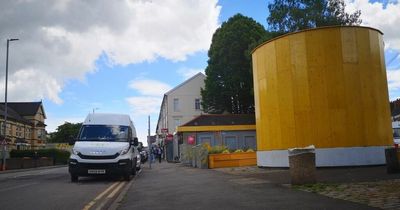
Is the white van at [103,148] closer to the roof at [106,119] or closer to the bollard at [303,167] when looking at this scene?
the roof at [106,119]

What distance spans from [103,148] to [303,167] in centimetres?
789

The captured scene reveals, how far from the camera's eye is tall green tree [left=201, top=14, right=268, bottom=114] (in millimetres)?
55062

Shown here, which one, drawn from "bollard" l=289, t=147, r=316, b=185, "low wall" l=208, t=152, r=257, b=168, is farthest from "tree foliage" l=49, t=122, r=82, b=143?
"bollard" l=289, t=147, r=316, b=185

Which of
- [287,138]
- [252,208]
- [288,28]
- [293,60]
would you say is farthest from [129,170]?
[288,28]

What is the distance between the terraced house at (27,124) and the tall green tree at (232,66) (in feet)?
115

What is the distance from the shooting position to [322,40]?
19.9 m

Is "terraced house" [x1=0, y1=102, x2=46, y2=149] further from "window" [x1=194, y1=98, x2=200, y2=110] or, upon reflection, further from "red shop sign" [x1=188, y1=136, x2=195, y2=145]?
"red shop sign" [x1=188, y1=136, x2=195, y2=145]

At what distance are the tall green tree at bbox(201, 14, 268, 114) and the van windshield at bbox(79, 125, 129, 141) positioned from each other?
3612 cm

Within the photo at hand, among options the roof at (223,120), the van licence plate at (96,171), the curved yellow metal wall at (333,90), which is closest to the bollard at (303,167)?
the curved yellow metal wall at (333,90)

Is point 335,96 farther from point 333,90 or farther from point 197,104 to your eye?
point 197,104

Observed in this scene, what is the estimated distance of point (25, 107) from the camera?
291 feet

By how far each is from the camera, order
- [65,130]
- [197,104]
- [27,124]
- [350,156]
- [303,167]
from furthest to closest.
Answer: [65,130] → [27,124] → [197,104] → [350,156] → [303,167]

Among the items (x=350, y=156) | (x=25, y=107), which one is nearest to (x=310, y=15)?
(x=350, y=156)

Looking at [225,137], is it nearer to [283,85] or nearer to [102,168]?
[283,85]
